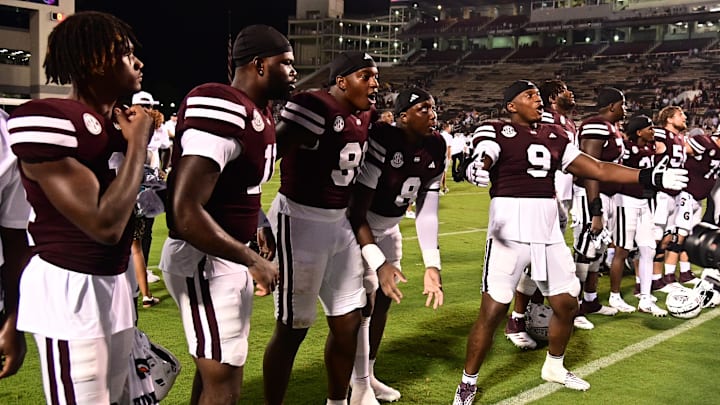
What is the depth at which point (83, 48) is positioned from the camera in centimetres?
218

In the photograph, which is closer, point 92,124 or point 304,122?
point 92,124

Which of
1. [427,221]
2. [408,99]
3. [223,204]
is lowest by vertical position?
[427,221]

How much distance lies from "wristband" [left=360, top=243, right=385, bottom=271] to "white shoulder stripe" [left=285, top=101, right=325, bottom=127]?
654 millimetres

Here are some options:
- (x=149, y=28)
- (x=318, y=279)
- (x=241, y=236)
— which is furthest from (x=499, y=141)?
(x=149, y=28)

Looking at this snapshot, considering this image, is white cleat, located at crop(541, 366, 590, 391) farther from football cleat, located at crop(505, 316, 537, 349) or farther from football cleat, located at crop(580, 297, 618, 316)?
football cleat, located at crop(580, 297, 618, 316)

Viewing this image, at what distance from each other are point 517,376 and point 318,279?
76.8 inches

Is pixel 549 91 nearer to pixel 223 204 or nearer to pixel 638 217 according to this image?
pixel 638 217

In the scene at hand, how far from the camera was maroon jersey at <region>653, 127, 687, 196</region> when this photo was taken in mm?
7012

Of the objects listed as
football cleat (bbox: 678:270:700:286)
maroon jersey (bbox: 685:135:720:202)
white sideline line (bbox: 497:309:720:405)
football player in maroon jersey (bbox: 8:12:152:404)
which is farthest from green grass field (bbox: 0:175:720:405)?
football player in maroon jersey (bbox: 8:12:152:404)

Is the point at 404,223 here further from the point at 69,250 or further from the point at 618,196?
the point at 69,250

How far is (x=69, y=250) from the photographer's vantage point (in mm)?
2105

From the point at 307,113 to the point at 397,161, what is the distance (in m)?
0.83

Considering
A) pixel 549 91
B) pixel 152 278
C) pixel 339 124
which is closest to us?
pixel 339 124

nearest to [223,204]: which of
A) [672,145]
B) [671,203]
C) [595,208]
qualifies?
[595,208]
